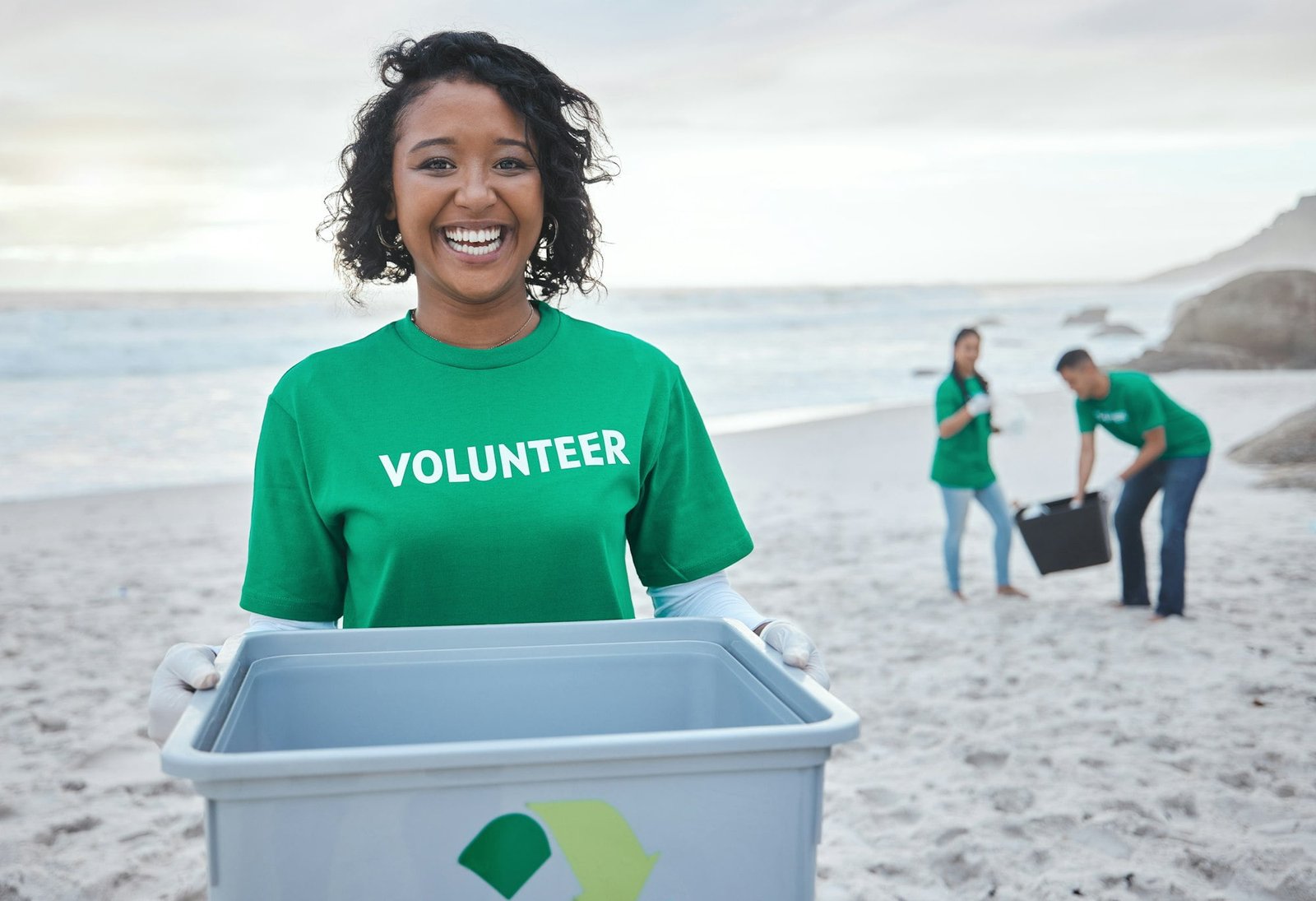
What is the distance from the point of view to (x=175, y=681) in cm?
126

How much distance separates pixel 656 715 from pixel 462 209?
0.81m

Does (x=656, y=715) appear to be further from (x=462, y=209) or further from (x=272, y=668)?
(x=462, y=209)

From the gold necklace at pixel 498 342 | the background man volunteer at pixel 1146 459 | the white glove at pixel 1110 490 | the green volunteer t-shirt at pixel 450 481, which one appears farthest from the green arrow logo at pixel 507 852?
the white glove at pixel 1110 490

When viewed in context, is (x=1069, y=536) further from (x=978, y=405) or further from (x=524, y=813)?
(x=524, y=813)

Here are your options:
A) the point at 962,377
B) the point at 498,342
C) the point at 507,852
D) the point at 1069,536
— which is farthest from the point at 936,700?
the point at 507,852

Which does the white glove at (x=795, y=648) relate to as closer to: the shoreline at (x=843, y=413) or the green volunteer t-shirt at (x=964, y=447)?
the green volunteer t-shirt at (x=964, y=447)

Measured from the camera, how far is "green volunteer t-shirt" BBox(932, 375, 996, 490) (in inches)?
247

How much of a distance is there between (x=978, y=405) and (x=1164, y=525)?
1188mm

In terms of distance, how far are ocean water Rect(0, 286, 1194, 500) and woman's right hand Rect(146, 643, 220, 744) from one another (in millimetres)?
1028

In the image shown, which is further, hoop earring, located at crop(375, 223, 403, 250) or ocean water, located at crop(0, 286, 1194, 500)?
ocean water, located at crop(0, 286, 1194, 500)

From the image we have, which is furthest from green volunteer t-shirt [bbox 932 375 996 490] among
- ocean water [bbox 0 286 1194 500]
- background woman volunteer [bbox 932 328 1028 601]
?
ocean water [bbox 0 286 1194 500]

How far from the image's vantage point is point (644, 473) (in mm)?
1666

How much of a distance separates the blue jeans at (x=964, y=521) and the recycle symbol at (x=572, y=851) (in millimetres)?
5627

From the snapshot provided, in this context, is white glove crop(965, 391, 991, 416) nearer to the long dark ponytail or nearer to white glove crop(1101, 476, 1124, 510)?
the long dark ponytail
